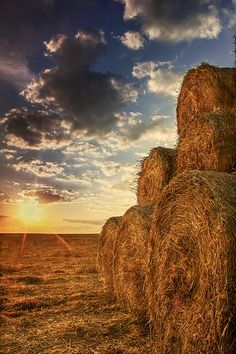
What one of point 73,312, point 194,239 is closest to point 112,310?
point 73,312

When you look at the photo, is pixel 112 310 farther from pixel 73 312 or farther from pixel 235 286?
pixel 235 286

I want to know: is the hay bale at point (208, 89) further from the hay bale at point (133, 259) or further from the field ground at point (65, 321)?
the field ground at point (65, 321)

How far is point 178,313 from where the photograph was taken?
17.1 ft

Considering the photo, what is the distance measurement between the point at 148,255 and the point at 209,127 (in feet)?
7.32

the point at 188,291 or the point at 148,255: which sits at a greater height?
the point at 148,255

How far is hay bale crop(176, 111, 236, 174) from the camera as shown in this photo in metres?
6.61

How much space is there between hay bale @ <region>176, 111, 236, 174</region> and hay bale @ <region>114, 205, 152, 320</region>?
1138 mm

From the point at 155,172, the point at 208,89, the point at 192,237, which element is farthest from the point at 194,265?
the point at 208,89

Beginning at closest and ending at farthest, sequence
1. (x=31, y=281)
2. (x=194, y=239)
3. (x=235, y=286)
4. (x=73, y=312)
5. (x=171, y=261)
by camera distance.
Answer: (x=235, y=286) → (x=194, y=239) → (x=171, y=261) → (x=73, y=312) → (x=31, y=281)

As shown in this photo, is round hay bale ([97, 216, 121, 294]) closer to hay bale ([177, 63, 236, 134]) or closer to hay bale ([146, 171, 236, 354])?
hay bale ([177, 63, 236, 134])

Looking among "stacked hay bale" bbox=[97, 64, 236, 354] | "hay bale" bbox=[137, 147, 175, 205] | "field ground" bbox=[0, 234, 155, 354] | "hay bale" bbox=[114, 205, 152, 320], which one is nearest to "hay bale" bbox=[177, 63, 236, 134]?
"stacked hay bale" bbox=[97, 64, 236, 354]

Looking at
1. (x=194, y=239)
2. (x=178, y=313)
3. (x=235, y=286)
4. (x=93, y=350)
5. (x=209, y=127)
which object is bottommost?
(x=93, y=350)

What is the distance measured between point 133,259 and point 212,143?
2300mm

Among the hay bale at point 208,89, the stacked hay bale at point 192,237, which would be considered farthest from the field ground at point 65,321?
the hay bale at point 208,89
